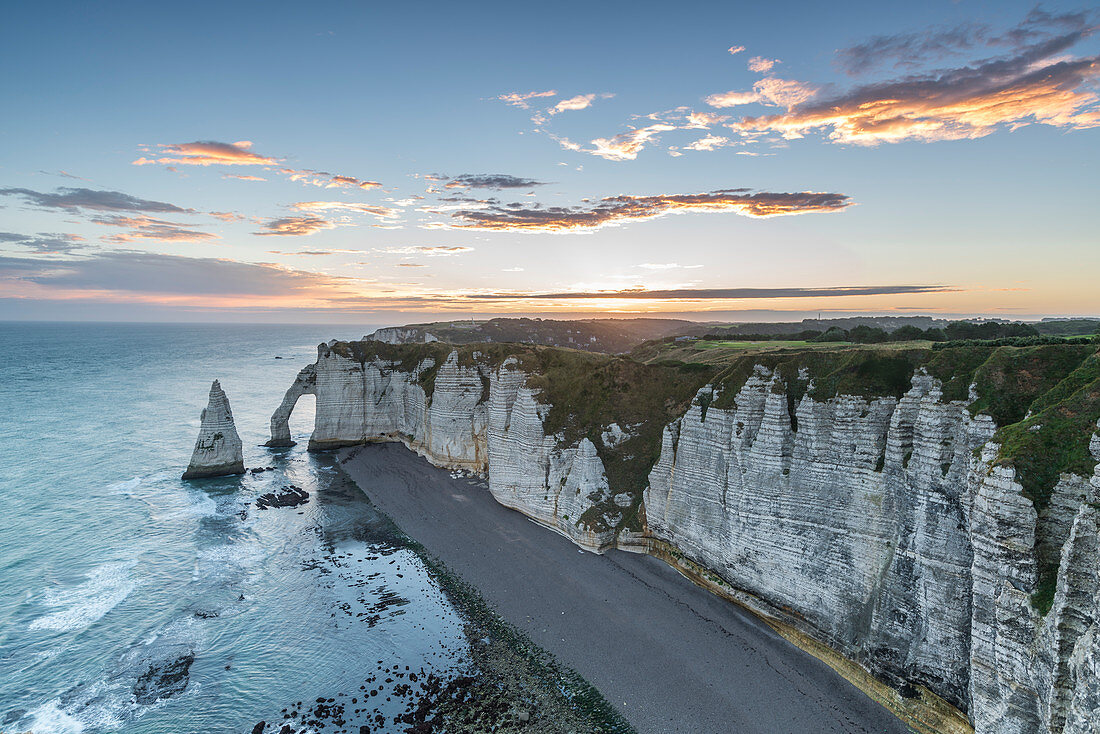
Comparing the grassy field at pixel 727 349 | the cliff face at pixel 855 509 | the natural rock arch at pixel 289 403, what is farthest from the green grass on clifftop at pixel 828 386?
the natural rock arch at pixel 289 403

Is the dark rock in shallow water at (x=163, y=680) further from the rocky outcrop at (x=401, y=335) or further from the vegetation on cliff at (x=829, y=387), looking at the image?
the rocky outcrop at (x=401, y=335)

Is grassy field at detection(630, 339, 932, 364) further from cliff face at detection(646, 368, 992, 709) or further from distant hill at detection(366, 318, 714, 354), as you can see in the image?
distant hill at detection(366, 318, 714, 354)

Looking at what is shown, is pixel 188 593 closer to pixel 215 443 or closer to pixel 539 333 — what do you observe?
pixel 215 443

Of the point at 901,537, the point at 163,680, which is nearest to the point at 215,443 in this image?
the point at 163,680

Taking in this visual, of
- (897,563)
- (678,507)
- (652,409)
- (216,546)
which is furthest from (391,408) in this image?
(897,563)

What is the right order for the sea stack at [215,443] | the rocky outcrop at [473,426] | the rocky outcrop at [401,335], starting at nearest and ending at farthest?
the rocky outcrop at [473,426] → the sea stack at [215,443] → the rocky outcrop at [401,335]
